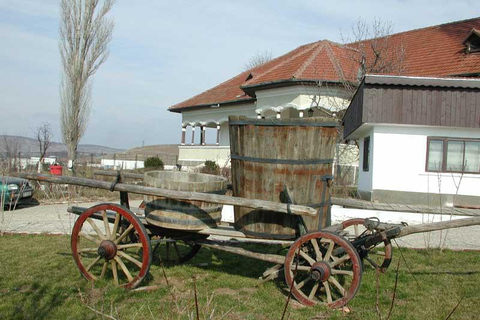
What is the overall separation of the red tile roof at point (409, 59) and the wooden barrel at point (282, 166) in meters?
16.5

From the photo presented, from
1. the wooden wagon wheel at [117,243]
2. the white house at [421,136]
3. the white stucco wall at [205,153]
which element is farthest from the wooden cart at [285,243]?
the white stucco wall at [205,153]

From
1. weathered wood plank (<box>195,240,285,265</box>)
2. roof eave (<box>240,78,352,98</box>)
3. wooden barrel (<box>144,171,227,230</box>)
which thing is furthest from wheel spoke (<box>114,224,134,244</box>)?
roof eave (<box>240,78,352,98</box>)

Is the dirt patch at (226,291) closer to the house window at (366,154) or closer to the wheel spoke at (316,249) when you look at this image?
the wheel spoke at (316,249)

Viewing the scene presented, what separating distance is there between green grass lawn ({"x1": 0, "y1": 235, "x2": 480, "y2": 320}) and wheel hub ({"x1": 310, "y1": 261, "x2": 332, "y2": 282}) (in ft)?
0.97

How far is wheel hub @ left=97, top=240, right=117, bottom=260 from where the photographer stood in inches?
187

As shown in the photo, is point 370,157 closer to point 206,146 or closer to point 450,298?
point 450,298

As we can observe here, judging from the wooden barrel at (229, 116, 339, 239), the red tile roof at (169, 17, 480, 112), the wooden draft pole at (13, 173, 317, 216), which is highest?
the red tile roof at (169, 17, 480, 112)

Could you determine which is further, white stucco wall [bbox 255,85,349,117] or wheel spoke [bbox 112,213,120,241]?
white stucco wall [bbox 255,85,349,117]

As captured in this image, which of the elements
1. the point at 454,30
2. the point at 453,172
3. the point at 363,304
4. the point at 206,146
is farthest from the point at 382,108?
the point at 206,146

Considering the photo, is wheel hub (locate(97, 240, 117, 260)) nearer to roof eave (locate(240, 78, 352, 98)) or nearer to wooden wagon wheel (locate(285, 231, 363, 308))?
wooden wagon wheel (locate(285, 231, 363, 308))

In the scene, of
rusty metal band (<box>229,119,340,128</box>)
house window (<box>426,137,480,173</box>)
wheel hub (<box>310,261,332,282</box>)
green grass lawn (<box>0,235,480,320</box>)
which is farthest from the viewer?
house window (<box>426,137,480,173</box>)

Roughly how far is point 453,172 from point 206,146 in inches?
726

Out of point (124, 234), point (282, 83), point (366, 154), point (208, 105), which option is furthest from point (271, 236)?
point (208, 105)

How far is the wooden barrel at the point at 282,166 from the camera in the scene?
4586 millimetres
